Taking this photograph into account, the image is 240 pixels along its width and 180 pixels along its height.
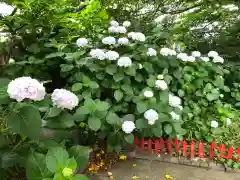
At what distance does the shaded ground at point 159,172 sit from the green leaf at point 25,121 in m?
1.08

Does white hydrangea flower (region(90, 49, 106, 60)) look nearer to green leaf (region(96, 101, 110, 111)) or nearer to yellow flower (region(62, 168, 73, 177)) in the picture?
green leaf (region(96, 101, 110, 111))

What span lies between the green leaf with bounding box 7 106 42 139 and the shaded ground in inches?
42.5

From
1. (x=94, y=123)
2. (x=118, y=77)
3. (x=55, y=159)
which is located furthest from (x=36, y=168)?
(x=118, y=77)

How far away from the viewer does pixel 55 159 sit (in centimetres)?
145

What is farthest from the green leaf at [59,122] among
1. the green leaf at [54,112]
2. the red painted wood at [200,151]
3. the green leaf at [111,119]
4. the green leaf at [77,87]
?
the red painted wood at [200,151]

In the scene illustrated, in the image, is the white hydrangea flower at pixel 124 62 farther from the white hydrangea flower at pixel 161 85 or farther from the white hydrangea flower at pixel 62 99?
the white hydrangea flower at pixel 62 99

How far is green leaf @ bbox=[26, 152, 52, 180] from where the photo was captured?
57.2 inches

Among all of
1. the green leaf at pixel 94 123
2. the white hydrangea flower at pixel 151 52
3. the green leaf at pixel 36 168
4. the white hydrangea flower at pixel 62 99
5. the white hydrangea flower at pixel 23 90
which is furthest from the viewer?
the white hydrangea flower at pixel 151 52

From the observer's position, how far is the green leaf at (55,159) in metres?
1.42

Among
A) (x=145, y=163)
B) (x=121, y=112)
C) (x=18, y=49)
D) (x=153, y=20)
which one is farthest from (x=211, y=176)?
(x=153, y=20)

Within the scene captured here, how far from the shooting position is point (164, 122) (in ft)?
8.48

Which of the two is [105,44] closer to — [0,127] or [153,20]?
[0,127]

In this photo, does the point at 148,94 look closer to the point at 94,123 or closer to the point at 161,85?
the point at 161,85

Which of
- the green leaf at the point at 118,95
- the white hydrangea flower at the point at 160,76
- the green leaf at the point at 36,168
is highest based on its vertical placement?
the white hydrangea flower at the point at 160,76
